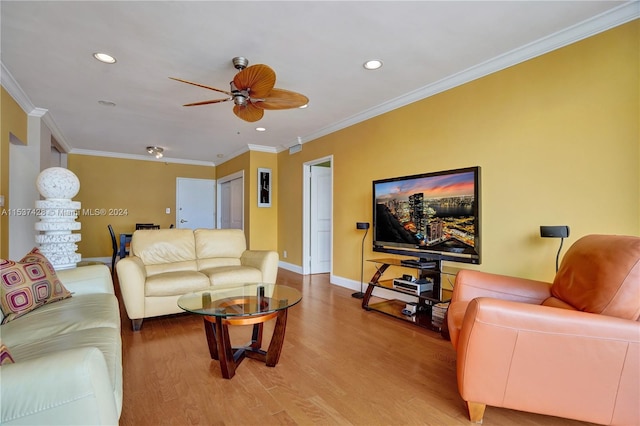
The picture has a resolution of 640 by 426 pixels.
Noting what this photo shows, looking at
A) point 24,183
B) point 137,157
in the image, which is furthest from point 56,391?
point 137,157

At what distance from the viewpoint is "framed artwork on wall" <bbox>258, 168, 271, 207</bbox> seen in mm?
6184

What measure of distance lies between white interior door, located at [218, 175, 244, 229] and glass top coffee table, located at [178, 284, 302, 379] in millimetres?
4481

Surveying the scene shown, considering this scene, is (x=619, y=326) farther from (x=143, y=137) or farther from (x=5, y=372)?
A: (x=143, y=137)

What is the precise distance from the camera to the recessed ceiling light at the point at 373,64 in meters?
2.84

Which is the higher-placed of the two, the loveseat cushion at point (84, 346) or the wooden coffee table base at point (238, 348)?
the loveseat cushion at point (84, 346)

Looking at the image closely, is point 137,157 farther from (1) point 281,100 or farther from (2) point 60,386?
(2) point 60,386

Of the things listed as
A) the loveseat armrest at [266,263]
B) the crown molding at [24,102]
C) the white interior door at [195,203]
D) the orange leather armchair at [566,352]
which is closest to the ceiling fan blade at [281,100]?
the loveseat armrest at [266,263]

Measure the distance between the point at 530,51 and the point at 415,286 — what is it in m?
2.29

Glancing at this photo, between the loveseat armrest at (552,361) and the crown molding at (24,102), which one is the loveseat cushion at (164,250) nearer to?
the crown molding at (24,102)

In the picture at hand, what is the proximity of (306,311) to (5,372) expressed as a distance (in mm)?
2734

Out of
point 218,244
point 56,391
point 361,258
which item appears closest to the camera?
point 56,391

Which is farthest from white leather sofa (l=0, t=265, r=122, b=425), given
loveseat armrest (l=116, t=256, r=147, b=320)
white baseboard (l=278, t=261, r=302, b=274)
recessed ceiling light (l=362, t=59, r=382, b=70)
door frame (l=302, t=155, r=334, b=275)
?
white baseboard (l=278, t=261, r=302, b=274)

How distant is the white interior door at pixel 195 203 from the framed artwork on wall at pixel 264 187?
254 centimetres

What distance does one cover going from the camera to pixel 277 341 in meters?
2.14
